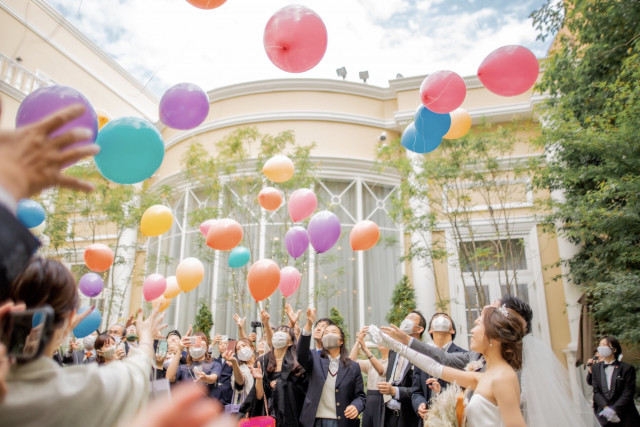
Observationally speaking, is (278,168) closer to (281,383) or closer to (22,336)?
(281,383)

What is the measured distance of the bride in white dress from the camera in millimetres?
2391

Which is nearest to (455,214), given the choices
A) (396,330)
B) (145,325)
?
(396,330)

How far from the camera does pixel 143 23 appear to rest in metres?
4.40

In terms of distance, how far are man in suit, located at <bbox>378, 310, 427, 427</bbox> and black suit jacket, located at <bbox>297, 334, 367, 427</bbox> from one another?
0.30 meters

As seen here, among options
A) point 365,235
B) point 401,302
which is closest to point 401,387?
point 365,235

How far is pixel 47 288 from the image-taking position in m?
1.22

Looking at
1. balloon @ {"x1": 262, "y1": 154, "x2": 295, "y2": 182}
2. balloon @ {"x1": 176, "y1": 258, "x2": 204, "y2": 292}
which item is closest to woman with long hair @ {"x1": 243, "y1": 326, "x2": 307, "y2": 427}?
balloon @ {"x1": 176, "y1": 258, "x2": 204, "y2": 292}

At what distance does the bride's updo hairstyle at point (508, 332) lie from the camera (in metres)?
2.64

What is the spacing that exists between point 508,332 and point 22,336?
2.54 metres

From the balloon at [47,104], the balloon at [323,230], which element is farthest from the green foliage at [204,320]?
the balloon at [47,104]

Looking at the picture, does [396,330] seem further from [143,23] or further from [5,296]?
[143,23]

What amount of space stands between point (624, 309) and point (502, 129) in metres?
3.77

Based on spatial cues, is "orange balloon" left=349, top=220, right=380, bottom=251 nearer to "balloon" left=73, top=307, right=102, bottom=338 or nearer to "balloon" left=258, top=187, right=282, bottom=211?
"balloon" left=258, top=187, right=282, bottom=211

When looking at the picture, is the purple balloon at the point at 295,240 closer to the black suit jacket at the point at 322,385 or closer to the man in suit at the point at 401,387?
the black suit jacket at the point at 322,385
